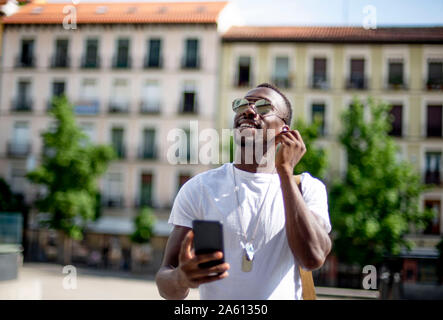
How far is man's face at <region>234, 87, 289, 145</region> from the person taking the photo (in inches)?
73.6

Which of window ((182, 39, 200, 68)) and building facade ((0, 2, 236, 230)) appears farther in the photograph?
window ((182, 39, 200, 68))

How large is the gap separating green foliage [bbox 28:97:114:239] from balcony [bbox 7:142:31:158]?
13.6ft

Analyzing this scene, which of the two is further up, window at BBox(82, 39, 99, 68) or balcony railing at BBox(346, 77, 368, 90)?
window at BBox(82, 39, 99, 68)

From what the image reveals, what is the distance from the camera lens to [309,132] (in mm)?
21625

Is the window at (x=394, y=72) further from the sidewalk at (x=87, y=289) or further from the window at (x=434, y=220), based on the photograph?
the sidewalk at (x=87, y=289)

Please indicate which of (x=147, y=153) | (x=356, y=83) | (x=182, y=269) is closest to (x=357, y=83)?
(x=356, y=83)

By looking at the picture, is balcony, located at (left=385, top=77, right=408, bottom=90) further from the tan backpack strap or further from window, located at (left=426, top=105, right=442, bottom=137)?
the tan backpack strap

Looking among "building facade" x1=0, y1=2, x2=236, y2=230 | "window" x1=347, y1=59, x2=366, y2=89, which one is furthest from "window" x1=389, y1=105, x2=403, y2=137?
"building facade" x1=0, y1=2, x2=236, y2=230

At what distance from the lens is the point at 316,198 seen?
1811mm

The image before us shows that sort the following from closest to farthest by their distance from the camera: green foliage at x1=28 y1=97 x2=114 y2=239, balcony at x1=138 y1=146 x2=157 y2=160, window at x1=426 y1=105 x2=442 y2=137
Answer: green foliage at x1=28 y1=97 x2=114 y2=239 → window at x1=426 y1=105 x2=442 y2=137 → balcony at x1=138 y1=146 x2=157 y2=160

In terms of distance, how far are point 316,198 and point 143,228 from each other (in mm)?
24326

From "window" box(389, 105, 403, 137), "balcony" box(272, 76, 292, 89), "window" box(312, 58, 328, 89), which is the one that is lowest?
"window" box(389, 105, 403, 137)

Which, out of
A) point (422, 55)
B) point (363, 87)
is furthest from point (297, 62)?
point (422, 55)

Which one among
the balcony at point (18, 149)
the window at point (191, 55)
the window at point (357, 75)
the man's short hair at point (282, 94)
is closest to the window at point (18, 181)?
the balcony at point (18, 149)
